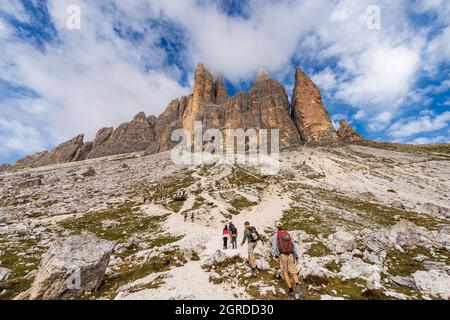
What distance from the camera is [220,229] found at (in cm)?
3123

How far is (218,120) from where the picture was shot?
487ft

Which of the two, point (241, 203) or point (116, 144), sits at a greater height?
point (116, 144)

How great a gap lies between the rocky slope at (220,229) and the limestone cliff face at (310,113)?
52.7 meters

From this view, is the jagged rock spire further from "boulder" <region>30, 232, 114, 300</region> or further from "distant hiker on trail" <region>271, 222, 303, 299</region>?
"distant hiker on trail" <region>271, 222, 303, 299</region>

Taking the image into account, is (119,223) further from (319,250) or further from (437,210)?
(437,210)

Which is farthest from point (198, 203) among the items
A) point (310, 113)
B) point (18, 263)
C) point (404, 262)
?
point (310, 113)

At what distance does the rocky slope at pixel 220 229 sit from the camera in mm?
10930

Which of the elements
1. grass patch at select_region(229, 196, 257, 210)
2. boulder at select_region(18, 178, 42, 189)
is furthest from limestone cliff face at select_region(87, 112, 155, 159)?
grass patch at select_region(229, 196, 257, 210)

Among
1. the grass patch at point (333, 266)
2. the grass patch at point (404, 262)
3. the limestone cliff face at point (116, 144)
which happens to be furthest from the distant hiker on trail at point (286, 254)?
the limestone cliff face at point (116, 144)

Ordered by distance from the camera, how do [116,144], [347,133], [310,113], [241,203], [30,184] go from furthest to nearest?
[116,144], [310,113], [347,133], [30,184], [241,203]

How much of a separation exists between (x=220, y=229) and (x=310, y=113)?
423 feet

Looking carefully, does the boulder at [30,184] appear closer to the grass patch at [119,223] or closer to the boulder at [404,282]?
the grass patch at [119,223]
